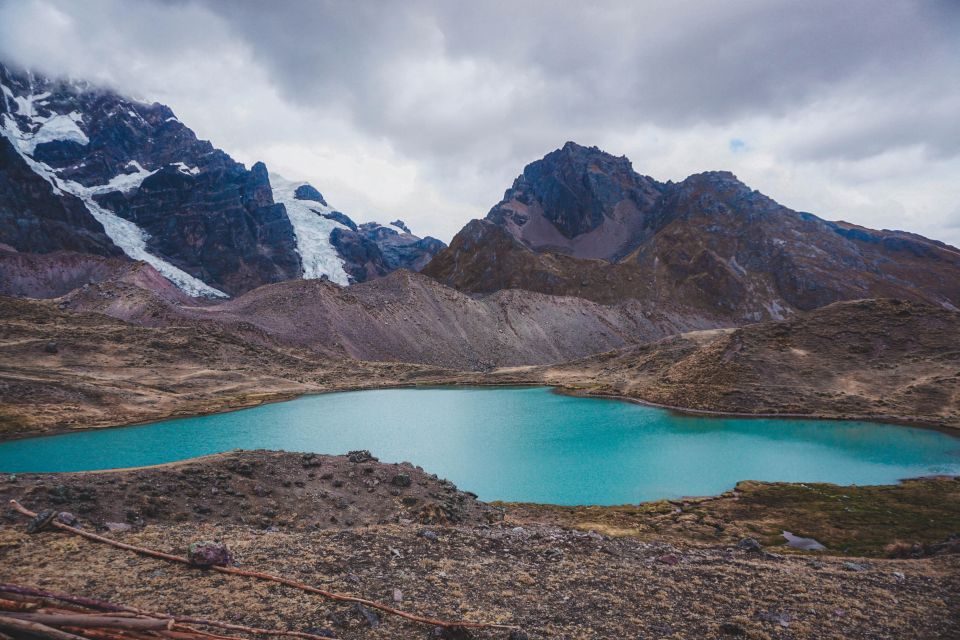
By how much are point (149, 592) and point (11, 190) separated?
240569mm

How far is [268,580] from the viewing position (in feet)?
39.3

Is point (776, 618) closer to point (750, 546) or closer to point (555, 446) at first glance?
point (750, 546)

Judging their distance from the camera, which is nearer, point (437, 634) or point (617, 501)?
point (437, 634)

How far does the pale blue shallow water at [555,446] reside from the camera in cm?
3841

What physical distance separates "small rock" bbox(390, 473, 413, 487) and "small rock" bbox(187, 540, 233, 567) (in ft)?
44.1

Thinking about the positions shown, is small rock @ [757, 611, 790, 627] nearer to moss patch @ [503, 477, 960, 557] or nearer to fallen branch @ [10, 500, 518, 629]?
fallen branch @ [10, 500, 518, 629]

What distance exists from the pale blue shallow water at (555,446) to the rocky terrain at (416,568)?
12.9m

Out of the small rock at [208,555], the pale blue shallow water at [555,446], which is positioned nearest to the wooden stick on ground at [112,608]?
the small rock at [208,555]

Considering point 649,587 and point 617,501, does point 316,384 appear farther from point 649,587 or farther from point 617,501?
point 649,587

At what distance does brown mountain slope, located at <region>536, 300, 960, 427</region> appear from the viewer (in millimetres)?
65000

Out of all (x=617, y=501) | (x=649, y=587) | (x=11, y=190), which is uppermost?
(x=11, y=190)

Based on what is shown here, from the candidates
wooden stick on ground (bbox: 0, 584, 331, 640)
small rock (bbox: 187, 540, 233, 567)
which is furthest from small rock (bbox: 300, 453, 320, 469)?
wooden stick on ground (bbox: 0, 584, 331, 640)

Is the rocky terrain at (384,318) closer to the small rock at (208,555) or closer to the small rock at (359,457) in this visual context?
the small rock at (359,457)

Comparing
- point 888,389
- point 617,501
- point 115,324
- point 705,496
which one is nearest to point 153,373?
point 115,324
